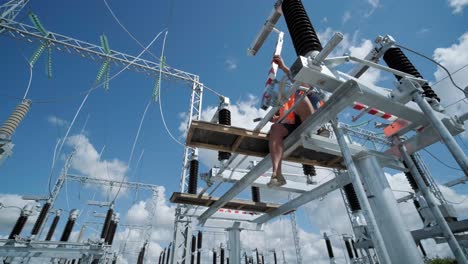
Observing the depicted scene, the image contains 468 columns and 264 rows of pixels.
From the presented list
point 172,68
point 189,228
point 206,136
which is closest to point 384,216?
point 206,136

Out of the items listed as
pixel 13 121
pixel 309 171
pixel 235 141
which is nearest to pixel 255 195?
pixel 309 171

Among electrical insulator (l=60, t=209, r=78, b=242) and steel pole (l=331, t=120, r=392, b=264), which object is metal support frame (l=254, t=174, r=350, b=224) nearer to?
steel pole (l=331, t=120, r=392, b=264)

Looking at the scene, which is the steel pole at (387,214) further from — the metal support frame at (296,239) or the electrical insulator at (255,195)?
the metal support frame at (296,239)

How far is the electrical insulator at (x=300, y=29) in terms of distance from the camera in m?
3.11

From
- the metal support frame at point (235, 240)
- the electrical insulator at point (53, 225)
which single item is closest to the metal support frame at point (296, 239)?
the metal support frame at point (235, 240)

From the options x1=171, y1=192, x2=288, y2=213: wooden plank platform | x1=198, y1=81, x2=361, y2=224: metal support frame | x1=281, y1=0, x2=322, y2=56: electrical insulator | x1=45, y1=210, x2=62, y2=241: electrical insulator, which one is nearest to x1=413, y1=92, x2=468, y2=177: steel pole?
x1=198, y1=81, x2=361, y2=224: metal support frame

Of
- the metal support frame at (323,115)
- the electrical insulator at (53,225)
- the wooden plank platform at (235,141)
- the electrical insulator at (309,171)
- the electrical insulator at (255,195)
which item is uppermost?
the electrical insulator at (53,225)

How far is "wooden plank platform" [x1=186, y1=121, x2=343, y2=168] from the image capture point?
3.77 m

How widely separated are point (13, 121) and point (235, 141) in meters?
3.85

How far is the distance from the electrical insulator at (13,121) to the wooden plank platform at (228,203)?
126 inches

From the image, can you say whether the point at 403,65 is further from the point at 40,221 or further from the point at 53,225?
the point at 53,225

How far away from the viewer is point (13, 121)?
409cm

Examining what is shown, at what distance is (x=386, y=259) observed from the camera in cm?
206

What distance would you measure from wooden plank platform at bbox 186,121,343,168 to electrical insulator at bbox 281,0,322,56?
152 cm
